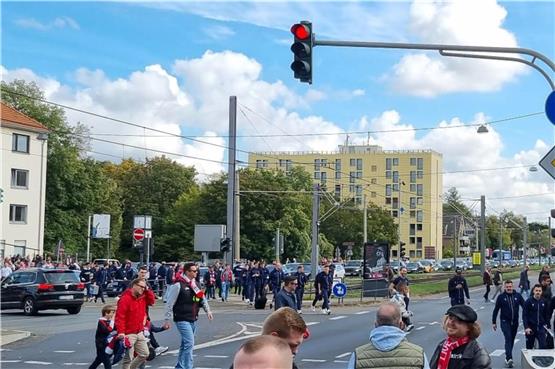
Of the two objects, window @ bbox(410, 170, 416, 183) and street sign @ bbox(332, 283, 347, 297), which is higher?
window @ bbox(410, 170, 416, 183)

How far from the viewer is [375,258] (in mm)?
41156

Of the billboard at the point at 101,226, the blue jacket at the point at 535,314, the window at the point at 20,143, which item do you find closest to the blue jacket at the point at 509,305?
the blue jacket at the point at 535,314

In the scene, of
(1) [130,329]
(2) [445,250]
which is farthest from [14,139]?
(2) [445,250]

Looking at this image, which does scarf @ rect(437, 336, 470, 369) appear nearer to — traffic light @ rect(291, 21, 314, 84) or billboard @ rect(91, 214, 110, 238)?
traffic light @ rect(291, 21, 314, 84)

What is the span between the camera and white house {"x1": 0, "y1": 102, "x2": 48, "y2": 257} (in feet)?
202

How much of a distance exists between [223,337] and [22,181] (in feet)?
151

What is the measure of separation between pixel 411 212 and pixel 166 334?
130583 millimetres

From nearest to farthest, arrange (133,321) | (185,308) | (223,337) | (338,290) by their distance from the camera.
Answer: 1. (133,321)
2. (185,308)
3. (223,337)
4. (338,290)

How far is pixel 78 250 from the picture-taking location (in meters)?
76.9

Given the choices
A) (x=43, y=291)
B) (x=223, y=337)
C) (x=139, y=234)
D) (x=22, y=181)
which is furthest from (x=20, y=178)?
(x=223, y=337)

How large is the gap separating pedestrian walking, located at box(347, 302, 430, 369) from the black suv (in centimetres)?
2501

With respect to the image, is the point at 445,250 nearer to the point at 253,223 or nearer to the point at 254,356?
the point at 253,223

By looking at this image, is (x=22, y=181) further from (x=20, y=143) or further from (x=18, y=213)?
(x=20, y=143)

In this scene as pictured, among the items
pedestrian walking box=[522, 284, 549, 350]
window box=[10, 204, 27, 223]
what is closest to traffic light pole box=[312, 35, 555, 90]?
pedestrian walking box=[522, 284, 549, 350]
